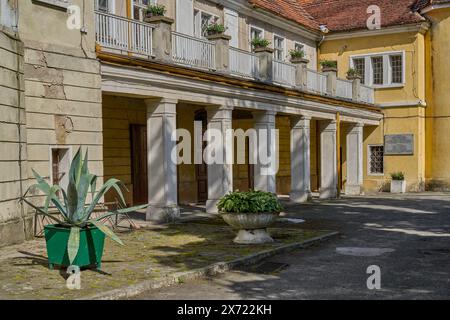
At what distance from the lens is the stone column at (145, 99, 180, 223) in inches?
564

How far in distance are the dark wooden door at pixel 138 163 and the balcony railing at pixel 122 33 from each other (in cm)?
467

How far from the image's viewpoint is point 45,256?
9.41 m

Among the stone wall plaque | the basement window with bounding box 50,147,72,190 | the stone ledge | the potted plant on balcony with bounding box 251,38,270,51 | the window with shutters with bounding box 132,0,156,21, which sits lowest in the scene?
the stone ledge

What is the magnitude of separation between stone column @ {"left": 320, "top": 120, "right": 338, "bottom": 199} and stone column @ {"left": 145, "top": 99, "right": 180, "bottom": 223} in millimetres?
9649

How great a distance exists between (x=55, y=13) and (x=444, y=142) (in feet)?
63.4

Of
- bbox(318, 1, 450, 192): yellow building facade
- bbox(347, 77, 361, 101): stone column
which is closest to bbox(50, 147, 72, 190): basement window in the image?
bbox(347, 77, 361, 101): stone column

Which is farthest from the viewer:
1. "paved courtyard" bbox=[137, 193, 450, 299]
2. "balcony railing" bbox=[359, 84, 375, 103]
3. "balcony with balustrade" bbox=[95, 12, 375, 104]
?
"balcony railing" bbox=[359, 84, 375, 103]

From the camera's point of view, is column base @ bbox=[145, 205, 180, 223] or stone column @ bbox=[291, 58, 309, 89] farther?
stone column @ bbox=[291, 58, 309, 89]

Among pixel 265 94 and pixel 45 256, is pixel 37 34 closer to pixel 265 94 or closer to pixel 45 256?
pixel 45 256

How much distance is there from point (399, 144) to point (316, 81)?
687cm

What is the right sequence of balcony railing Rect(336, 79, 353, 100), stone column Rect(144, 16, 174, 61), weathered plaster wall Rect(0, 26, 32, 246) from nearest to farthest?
weathered plaster wall Rect(0, 26, 32, 246)
stone column Rect(144, 16, 174, 61)
balcony railing Rect(336, 79, 353, 100)

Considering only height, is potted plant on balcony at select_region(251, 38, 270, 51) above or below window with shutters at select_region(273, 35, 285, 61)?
below

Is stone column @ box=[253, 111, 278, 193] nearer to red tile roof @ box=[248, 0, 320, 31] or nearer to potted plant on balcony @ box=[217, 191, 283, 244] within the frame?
red tile roof @ box=[248, 0, 320, 31]

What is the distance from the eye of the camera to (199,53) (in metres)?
15.5
